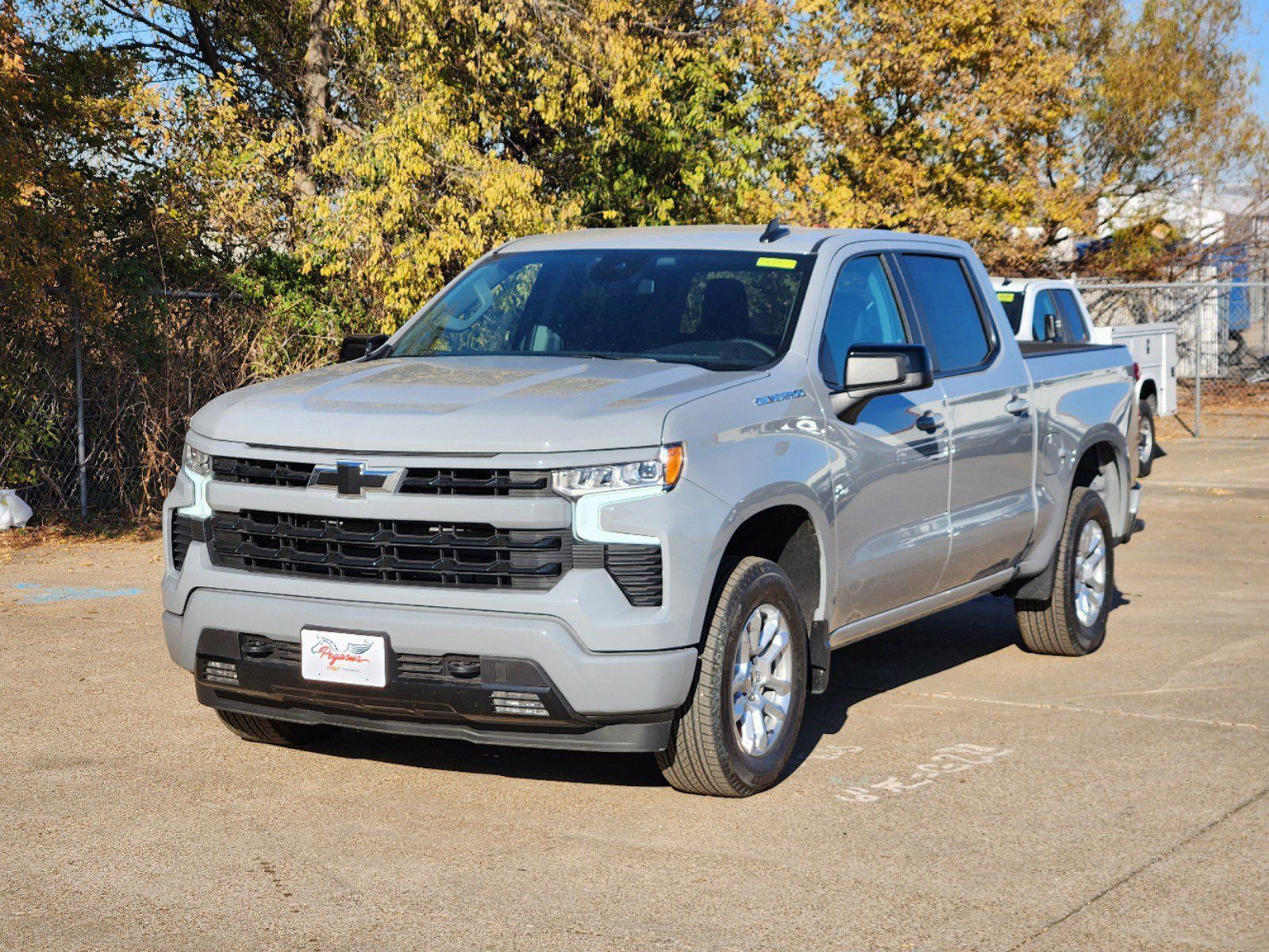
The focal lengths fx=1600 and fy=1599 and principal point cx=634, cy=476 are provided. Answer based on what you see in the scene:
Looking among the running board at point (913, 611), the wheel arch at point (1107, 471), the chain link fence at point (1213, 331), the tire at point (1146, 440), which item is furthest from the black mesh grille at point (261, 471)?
the chain link fence at point (1213, 331)

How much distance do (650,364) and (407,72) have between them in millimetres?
13227

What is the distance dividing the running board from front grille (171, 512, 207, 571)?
2343 mm

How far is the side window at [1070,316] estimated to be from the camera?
16.2 meters

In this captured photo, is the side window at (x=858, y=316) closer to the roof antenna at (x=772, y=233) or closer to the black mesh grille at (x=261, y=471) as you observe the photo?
the roof antenna at (x=772, y=233)

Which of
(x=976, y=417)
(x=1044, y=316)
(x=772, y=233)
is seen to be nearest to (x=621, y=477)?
(x=772, y=233)

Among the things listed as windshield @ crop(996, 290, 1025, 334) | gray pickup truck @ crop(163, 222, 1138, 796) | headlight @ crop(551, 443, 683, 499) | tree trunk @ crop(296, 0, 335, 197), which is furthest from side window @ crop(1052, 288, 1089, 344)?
headlight @ crop(551, 443, 683, 499)

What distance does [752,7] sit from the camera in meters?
20.9

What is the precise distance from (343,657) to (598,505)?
0.96m

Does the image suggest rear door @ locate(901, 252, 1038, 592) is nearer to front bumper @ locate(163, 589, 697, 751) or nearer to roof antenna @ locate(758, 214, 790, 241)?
roof antenna @ locate(758, 214, 790, 241)

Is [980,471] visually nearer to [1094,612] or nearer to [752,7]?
[1094,612]

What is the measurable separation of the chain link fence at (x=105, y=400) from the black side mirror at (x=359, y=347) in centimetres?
673

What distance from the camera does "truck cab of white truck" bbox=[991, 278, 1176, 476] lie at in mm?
15453

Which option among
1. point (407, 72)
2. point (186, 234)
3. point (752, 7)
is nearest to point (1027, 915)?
point (186, 234)

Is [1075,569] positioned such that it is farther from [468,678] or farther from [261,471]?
[261,471]
